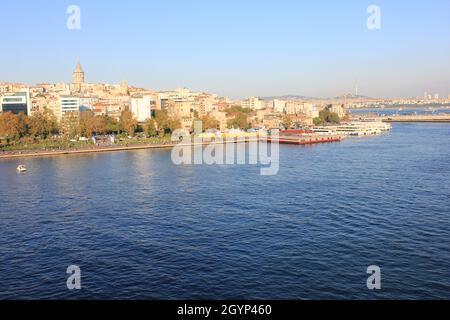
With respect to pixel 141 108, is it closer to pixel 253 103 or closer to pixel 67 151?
pixel 67 151

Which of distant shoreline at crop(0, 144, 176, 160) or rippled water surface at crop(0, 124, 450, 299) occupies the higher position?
distant shoreline at crop(0, 144, 176, 160)

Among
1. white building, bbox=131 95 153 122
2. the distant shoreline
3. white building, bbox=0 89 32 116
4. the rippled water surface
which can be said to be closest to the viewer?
the rippled water surface

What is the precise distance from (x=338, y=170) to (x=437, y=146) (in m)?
10.5

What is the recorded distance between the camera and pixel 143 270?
747 cm

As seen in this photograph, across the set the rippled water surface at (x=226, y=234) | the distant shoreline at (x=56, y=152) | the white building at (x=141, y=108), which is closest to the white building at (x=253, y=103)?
the white building at (x=141, y=108)

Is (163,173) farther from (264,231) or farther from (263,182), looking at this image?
(264,231)

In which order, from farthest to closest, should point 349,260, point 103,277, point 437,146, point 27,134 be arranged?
1. point 27,134
2. point 437,146
3. point 349,260
4. point 103,277

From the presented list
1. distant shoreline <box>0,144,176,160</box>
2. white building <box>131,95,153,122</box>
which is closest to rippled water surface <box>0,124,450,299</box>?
distant shoreline <box>0,144,176,160</box>

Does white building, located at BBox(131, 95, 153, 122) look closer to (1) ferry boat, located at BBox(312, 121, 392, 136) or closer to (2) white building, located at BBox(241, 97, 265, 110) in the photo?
(1) ferry boat, located at BBox(312, 121, 392, 136)

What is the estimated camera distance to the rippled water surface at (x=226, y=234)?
6.92m

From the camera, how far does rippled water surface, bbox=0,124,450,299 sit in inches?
273

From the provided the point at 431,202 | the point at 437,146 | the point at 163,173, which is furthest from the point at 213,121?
the point at 431,202

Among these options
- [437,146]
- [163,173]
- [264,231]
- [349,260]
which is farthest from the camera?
[437,146]

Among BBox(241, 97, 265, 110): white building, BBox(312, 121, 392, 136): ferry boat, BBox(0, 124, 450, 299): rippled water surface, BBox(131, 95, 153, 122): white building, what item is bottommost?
BBox(0, 124, 450, 299): rippled water surface
